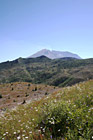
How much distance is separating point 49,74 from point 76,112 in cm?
19369

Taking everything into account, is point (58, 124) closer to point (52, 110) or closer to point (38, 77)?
point (52, 110)

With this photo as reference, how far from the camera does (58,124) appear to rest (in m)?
4.83

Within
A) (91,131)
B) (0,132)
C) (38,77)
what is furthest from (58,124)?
(38,77)

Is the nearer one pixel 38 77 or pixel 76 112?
pixel 76 112

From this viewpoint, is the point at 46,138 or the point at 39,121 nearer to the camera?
the point at 46,138

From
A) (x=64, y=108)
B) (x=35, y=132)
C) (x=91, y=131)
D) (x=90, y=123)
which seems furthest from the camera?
(x=64, y=108)

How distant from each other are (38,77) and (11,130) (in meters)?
187

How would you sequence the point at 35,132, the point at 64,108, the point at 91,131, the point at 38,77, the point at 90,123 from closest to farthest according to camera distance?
the point at 91,131
the point at 90,123
the point at 35,132
the point at 64,108
the point at 38,77

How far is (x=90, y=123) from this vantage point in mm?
4105

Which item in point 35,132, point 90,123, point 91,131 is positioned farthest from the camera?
point 35,132

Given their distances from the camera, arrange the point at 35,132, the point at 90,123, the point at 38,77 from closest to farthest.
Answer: the point at 90,123
the point at 35,132
the point at 38,77

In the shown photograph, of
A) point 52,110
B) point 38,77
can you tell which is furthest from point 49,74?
point 52,110

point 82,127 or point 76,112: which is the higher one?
point 76,112

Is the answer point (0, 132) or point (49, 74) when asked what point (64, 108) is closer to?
point (0, 132)
